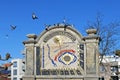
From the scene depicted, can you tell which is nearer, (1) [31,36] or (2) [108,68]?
(1) [31,36]

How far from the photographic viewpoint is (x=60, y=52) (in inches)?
1265

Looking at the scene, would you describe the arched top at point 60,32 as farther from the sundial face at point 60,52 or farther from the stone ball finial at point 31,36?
the stone ball finial at point 31,36

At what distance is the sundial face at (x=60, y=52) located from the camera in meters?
31.8

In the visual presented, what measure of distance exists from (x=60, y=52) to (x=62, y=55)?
0.31 metres

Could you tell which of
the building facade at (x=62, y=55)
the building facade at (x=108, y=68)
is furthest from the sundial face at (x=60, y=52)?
the building facade at (x=108, y=68)

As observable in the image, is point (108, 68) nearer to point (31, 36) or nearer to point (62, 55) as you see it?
point (62, 55)

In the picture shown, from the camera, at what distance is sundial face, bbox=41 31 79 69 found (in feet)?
104

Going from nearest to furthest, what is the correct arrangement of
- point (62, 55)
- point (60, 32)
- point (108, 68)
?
point (62, 55) → point (60, 32) → point (108, 68)

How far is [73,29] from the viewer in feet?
104

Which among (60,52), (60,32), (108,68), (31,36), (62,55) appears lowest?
(108,68)

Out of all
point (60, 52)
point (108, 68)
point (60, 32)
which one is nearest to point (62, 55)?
point (60, 52)

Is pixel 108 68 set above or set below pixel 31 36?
below

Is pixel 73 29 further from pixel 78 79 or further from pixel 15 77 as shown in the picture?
pixel 15 77

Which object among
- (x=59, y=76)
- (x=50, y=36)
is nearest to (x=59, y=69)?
(x=59, y=76)
